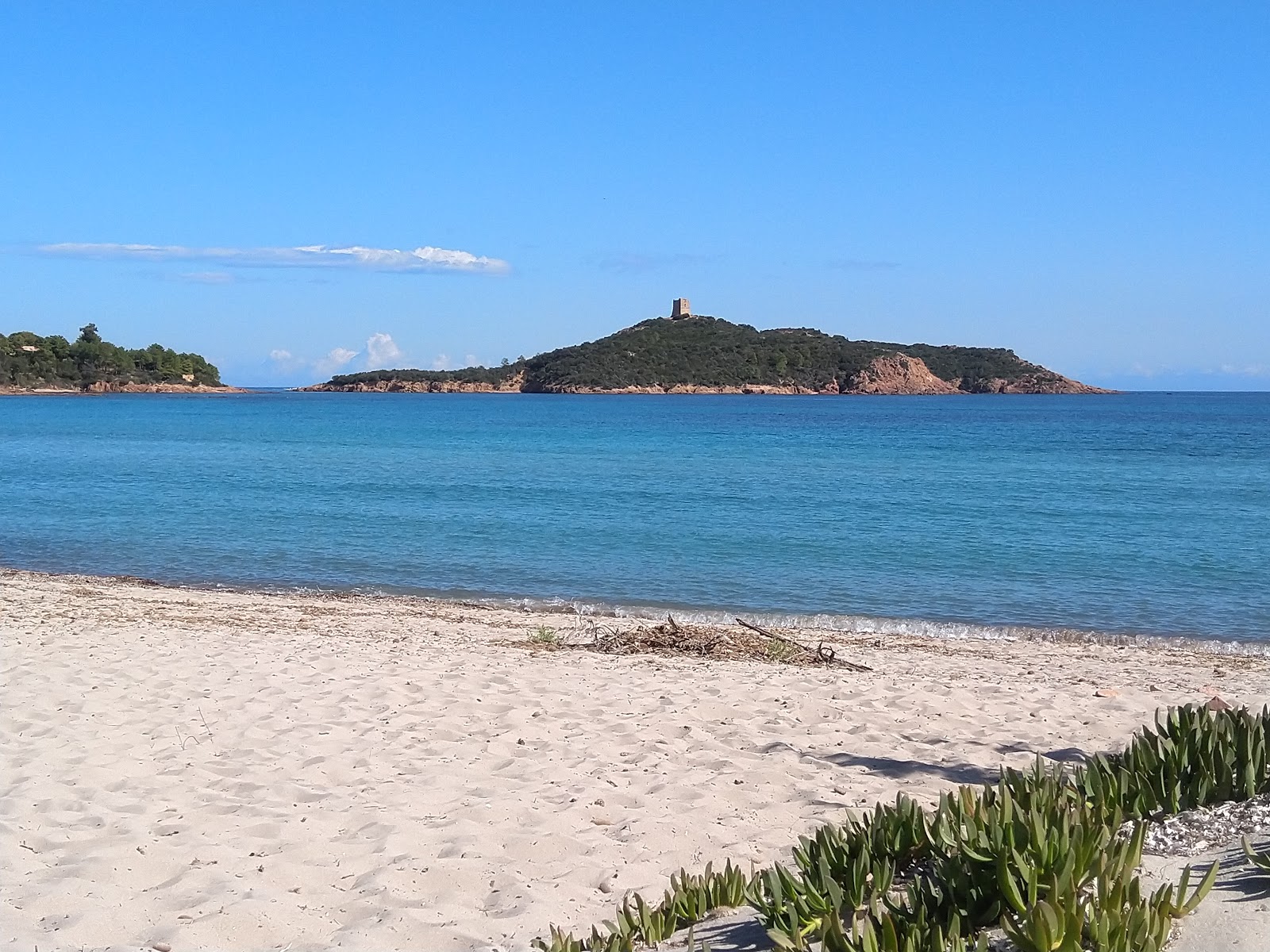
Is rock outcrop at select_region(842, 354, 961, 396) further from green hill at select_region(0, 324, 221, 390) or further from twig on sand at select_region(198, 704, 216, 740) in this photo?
twig on sand at select_region(198, 704, 216, 740)

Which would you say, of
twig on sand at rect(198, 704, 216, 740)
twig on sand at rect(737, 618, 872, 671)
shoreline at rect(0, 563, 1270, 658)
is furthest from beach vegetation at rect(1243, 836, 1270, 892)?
shoreline at rect(0, 563, 1270, 658)

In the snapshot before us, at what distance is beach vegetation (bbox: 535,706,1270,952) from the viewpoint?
299 centimetres

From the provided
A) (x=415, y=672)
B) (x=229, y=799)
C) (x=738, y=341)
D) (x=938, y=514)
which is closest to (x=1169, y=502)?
(x=938, y=514)

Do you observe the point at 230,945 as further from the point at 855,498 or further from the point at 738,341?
the point at 738,341

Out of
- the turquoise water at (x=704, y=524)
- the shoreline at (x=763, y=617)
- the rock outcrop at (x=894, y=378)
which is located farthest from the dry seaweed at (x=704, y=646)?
the rock outcrop at (x=894, y=378)

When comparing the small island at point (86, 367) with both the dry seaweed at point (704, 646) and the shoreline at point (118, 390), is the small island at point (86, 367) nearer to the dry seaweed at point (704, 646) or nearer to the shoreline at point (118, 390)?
the shoreline at point (118, 390)

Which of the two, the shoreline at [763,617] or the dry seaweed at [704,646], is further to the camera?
the shoreline at [763,617]

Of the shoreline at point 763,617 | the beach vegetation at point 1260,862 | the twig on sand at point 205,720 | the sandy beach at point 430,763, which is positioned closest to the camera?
the beach vegetation at point 1260,862

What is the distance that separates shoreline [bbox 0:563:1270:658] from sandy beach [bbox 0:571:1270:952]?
6.70 ft

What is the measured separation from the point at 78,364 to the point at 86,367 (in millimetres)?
1355

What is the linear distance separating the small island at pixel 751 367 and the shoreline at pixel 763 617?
144916mm

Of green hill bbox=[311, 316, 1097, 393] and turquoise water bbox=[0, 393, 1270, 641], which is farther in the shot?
green hill bbox=[311, 316, 1097, 393]

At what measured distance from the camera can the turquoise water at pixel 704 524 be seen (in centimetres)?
1694

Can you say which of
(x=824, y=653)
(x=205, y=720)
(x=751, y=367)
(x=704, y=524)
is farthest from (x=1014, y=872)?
(x=751, y=367)
